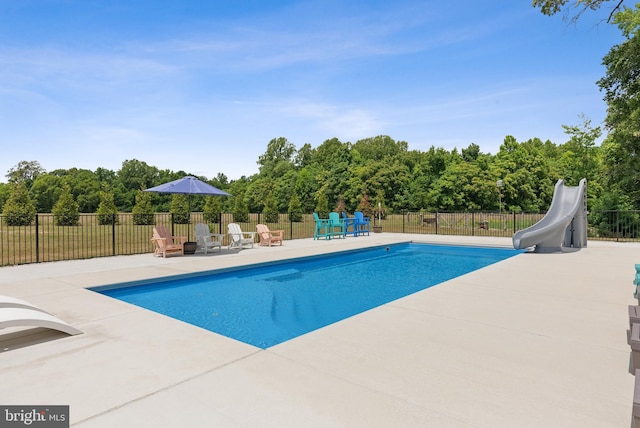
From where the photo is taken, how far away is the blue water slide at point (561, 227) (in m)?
10.8

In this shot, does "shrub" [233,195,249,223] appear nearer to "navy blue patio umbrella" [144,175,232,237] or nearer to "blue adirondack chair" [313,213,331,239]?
"blue adirondack chair" [313,213,331,239]

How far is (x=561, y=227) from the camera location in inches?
424

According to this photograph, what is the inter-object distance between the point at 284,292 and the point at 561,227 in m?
8.80

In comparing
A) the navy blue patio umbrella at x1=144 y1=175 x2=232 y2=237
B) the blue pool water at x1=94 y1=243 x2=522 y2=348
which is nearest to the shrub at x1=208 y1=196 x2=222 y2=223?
the navy blue patio umbrella at x1=144 y1=175 x2=232 y2=237

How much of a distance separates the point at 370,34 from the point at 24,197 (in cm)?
2683

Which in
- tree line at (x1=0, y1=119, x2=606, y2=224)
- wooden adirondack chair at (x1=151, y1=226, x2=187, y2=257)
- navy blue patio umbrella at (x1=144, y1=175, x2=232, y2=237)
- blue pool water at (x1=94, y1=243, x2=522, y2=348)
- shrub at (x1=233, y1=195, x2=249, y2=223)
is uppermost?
tree line at (x1=0, y1=119, x2=606, y2=224)

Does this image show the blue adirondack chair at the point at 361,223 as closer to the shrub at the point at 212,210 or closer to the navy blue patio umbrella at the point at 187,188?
the navy blue patio umbrella at the point at 187,188

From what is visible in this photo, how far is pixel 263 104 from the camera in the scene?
19.7 meters

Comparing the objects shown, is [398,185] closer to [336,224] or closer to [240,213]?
[240,213]

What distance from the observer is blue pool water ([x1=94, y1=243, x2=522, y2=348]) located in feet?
16.4

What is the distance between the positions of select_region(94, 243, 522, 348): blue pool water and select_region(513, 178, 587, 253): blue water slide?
4.78 ft

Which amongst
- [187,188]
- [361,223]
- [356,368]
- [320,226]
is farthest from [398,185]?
[356,368]

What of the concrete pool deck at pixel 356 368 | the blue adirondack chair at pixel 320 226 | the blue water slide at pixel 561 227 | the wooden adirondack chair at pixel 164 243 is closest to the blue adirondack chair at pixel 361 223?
the blue adirondack chair at pixel 320 226

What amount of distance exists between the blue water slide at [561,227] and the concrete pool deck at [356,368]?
19.9ft
